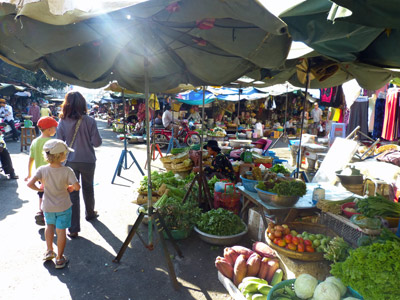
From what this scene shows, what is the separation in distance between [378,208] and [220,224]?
80.3 inches

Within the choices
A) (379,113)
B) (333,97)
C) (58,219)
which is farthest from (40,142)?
(379,113)

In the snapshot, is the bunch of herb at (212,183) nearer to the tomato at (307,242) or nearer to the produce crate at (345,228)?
the produce crate at (345,228)

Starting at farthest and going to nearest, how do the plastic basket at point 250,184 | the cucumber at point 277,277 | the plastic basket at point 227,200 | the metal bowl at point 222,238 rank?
the plastic basket at point 227,200
the plastic basket at point 250,184
the metal bowl at point 222,238
the cucumber at point 277,277

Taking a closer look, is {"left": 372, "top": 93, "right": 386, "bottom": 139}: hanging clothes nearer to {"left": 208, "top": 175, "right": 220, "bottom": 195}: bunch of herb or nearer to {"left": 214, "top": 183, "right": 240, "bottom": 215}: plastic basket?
{"left": 208, "top": 175, "right": 220, "bottom": 195}: bunch of herb

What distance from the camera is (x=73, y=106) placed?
400cm

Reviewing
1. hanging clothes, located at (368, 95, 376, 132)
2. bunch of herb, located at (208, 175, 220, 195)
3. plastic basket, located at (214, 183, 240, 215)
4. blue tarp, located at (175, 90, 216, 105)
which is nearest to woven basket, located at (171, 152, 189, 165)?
bunch of herb, located at (208, 175, 220, 195)

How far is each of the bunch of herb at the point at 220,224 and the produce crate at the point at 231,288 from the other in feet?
2.70

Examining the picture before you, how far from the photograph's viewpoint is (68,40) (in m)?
2.50

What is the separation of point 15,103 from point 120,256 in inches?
987

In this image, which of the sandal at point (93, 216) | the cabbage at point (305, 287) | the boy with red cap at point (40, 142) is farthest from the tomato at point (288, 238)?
the boy with red cap at point (40, 142)

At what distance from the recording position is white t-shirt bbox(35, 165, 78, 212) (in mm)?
3182

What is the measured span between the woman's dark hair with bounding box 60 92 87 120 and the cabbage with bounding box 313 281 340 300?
382cm

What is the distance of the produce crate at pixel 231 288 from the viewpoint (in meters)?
2.76

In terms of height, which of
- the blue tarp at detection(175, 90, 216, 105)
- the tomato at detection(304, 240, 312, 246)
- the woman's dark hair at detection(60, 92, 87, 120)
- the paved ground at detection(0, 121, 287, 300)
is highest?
the blue tarp at detection(175, 90, 216, 105)
